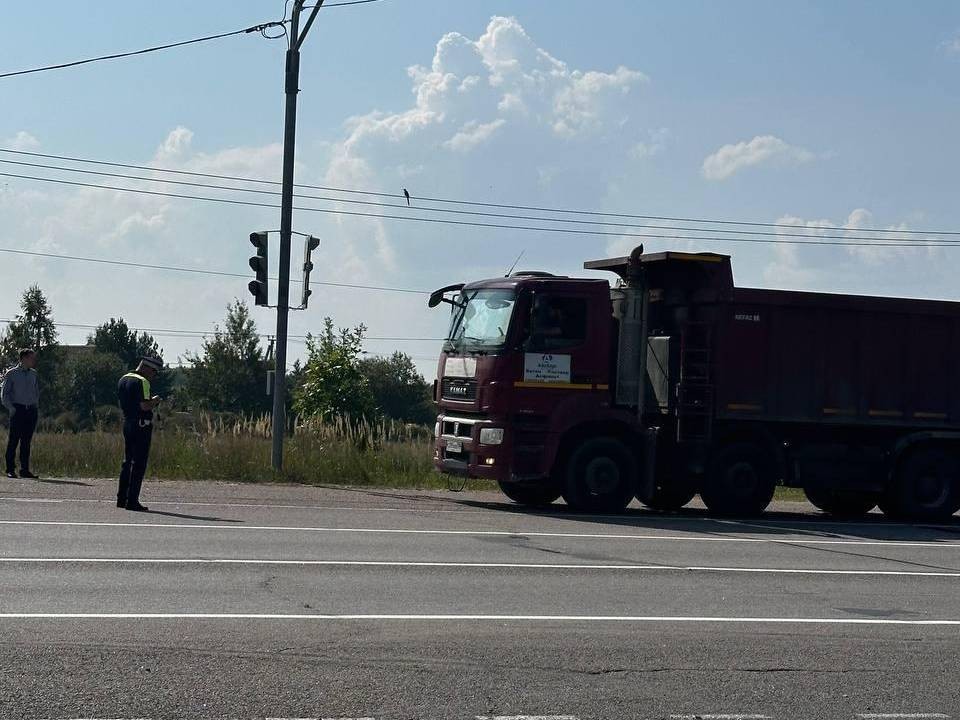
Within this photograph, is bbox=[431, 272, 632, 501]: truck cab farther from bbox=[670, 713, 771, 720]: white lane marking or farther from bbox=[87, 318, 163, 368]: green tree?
bbox=[87, 318, 163, 368]: green tree

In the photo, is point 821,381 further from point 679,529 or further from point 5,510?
point 5,510

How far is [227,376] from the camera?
302ft

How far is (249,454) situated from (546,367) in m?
6.50

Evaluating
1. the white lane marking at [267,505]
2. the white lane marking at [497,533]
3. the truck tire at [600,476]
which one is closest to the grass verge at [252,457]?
the white lane marking at [267,505]

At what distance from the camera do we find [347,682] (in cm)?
660

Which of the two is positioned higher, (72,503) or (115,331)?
(115,331)

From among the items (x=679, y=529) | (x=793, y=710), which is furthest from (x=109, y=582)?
(x=679, y=529)

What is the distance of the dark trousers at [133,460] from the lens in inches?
A: 583

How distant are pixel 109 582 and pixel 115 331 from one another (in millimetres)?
90309

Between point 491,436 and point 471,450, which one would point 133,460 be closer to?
point 471,450

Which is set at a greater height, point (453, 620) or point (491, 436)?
point (491, 436)

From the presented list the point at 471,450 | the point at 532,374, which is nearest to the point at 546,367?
the point at 532,374

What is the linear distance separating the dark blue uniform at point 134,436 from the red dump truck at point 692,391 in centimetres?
424

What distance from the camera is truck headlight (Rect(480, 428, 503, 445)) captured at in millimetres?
16625
